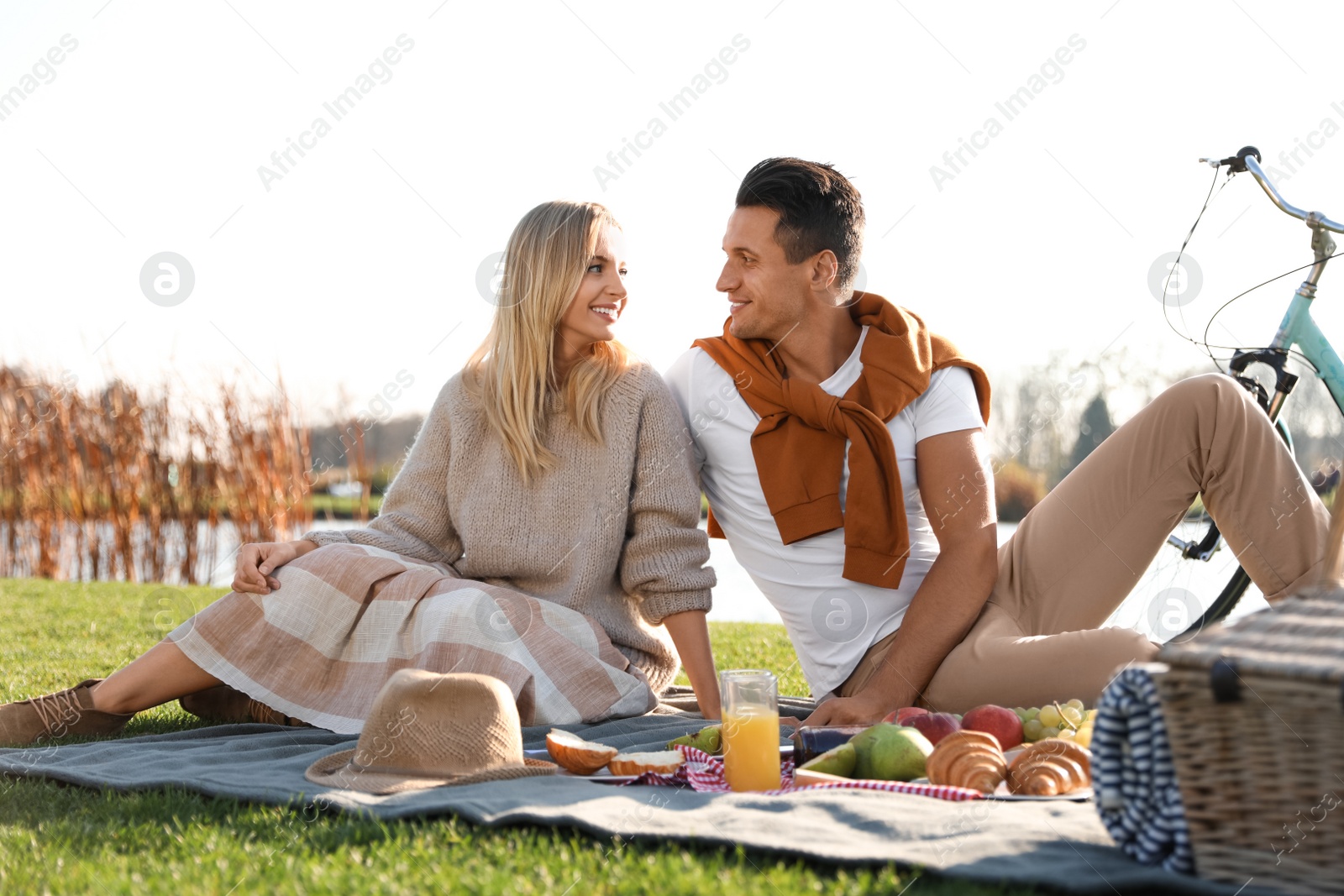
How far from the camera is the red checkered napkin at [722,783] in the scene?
1.92 m

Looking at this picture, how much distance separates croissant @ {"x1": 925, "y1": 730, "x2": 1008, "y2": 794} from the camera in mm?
1947

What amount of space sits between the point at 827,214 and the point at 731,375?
54 centimetres

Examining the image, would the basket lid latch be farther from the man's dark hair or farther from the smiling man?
the man's dark hair

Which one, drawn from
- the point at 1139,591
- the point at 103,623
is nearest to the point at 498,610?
the point at 1139,591

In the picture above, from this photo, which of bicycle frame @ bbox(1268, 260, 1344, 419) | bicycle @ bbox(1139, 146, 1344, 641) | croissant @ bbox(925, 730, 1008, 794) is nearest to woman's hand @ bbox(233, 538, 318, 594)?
croissant @ bbox(925, 730, 1008, 794)

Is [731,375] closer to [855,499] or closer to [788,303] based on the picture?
[788,303]

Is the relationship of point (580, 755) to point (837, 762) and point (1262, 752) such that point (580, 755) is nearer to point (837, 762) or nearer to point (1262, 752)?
point (837, 762)

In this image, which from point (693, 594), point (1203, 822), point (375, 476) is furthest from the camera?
point (375, 476)

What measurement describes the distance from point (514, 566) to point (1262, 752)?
6.80ft

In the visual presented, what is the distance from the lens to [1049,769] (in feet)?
6.54

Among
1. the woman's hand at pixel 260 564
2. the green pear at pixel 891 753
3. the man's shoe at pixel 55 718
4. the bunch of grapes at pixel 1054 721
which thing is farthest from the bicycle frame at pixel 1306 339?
the man's shoe at pixel 55 718

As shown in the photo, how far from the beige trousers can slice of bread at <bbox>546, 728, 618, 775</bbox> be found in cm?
89

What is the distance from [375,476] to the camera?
7543 millimetres

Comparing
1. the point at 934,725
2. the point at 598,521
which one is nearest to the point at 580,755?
the point at 934,725
